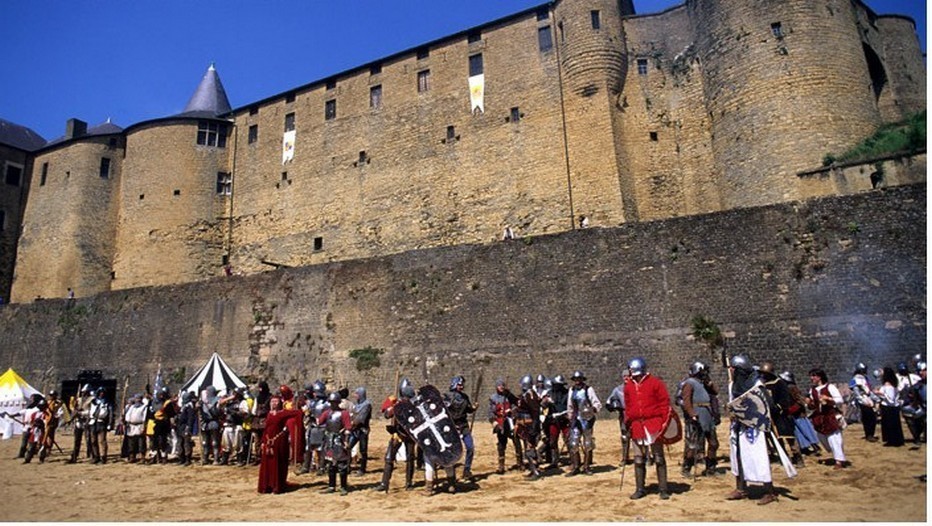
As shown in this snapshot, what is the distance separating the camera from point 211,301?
914 inches

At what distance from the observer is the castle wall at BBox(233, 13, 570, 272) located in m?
30.0

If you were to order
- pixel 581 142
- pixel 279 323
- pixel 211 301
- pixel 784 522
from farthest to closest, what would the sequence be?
pixel 581 142, pixel 211 301, pixel 279 323, pixel 784 522

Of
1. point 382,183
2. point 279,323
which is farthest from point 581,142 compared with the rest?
point 279,323

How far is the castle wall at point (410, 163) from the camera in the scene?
29953 millimetres

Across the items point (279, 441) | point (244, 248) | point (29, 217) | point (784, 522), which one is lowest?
point (784, 522)

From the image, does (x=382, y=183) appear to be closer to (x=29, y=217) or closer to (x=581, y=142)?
(x=581, y=142)

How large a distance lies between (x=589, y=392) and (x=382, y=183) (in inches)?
1021

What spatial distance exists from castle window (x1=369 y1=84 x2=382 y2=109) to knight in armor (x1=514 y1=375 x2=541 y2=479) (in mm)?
27779

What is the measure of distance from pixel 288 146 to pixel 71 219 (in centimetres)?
1357

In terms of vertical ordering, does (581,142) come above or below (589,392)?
above

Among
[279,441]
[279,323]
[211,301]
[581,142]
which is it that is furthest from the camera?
[581,142]

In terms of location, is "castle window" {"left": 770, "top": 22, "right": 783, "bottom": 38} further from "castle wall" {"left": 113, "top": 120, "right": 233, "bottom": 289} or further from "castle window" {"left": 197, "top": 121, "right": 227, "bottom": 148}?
"castle window" {"left": 197, "top": 121, "right": 227, "bottom": 148}

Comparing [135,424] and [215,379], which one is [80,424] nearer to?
[135,424]

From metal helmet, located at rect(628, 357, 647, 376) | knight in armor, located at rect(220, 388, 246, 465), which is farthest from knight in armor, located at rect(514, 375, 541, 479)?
knight in armor, located at rect(220, 388, 246, 465)
